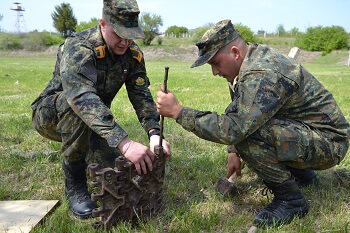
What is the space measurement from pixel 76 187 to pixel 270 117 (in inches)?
65.7

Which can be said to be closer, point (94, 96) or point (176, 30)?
point (94, 96)

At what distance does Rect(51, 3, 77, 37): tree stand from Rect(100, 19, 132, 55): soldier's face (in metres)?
67.4

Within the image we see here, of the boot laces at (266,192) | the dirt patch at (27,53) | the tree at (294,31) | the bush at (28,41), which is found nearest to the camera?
the boot laces at (266,192)

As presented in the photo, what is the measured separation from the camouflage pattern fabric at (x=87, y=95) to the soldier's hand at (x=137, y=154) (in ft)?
0.20

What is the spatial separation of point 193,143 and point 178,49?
4785 centimetres

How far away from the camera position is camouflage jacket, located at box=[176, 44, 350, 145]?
8.10 ft

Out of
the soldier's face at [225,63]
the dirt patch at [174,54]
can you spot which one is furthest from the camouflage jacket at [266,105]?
the dirt patch at [174,54]

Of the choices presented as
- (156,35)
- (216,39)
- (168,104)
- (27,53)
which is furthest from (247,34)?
(168,104)

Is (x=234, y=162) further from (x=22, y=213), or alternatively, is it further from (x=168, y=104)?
(x=22, y=213)

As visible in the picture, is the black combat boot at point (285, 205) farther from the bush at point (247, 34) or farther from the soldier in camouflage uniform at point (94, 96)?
the bush at point (247, 34)

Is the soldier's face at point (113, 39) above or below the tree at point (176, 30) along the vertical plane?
above

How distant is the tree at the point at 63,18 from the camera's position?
65312 mm

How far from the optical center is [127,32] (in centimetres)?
279

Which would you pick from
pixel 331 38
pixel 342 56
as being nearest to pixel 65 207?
pixel 342 56
